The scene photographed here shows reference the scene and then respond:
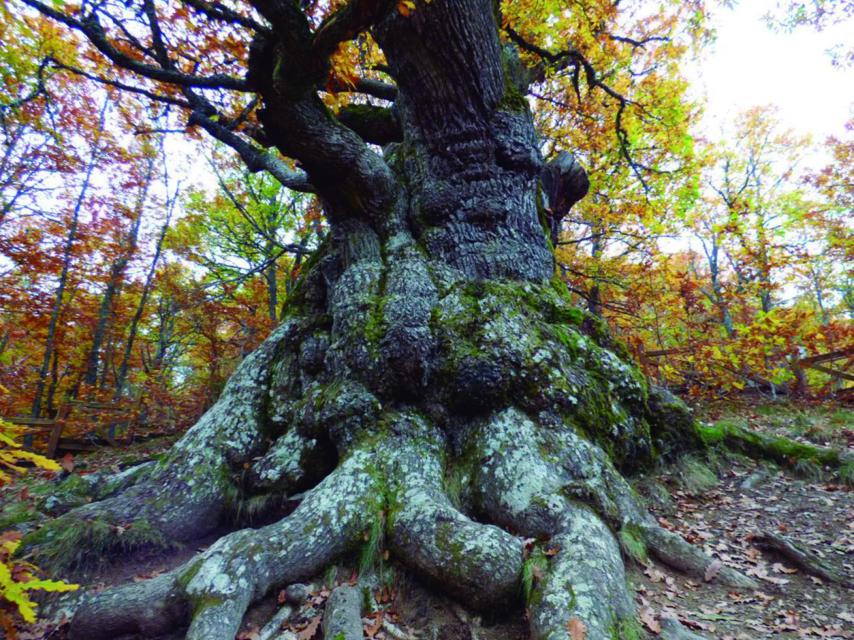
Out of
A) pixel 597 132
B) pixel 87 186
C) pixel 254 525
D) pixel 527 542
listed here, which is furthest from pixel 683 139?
pixel 87 186

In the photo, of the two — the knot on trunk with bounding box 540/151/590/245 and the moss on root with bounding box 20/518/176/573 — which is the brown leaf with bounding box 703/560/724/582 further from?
the knot on trunk with bounding box 540/151/590/245

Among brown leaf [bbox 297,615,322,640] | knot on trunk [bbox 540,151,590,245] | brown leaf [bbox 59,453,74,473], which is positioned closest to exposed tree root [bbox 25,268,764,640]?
brown leaf [bbox 297,615,322,640]

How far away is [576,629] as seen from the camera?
6.56 feet

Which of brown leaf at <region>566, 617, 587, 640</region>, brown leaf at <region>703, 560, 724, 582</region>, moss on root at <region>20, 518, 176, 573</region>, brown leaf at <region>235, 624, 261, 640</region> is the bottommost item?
brown leaf at <region>235, 624, 261, 640</region>

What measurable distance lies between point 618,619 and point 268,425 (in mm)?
3430

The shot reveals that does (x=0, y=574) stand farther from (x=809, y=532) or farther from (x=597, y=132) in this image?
(x=597, y=132)

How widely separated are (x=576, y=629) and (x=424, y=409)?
2147 mm

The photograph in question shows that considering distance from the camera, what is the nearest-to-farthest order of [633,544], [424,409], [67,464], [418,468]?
1. [633,544]
2. [418,468]
3. [67,464]
4. [424,409]

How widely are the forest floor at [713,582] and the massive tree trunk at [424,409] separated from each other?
157 mm

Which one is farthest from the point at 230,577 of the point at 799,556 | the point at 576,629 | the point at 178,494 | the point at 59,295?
the point at 59,295

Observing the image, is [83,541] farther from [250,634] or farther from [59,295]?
[59,295]

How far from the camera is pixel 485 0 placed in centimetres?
455

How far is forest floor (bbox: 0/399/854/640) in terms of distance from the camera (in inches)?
95.1

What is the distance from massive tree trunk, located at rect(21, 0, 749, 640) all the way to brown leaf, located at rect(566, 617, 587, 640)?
52 mm
